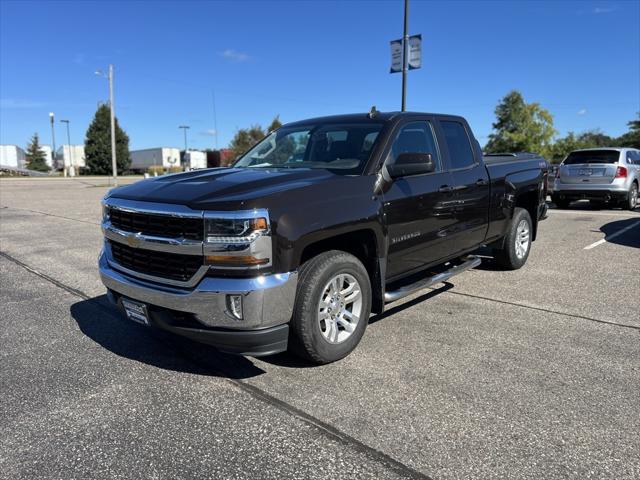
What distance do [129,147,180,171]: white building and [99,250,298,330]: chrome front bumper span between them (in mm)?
76362

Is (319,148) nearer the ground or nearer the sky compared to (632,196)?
nearer the sky

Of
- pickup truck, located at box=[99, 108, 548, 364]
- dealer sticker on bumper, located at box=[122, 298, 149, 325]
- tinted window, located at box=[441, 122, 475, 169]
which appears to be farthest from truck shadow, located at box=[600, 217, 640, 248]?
dealer sticker on bumper, located at box=[122, 298, 149, 325]

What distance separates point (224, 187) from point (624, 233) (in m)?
8.80

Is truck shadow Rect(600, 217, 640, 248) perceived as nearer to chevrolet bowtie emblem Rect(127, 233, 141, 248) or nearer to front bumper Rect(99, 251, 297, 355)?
front bumper Rect(99, 251, 297, 355)

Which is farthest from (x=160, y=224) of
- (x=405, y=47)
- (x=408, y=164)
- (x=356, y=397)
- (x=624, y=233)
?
(x=405, y=47)

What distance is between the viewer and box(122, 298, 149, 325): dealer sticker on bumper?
3490mm

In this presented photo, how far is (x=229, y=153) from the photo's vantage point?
2041 inches

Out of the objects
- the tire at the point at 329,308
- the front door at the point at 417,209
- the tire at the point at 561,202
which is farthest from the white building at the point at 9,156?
the tire at the point at 329,308

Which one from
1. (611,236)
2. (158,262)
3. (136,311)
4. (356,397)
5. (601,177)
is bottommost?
(356,397)

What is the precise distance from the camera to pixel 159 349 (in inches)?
165

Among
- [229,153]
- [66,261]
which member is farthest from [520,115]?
[66,261]

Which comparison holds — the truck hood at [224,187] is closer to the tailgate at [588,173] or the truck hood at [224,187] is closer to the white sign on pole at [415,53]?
the white sign on pole at [415,53]

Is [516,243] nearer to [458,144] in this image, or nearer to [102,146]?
[458,144]

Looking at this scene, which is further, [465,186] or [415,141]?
[465,186]
